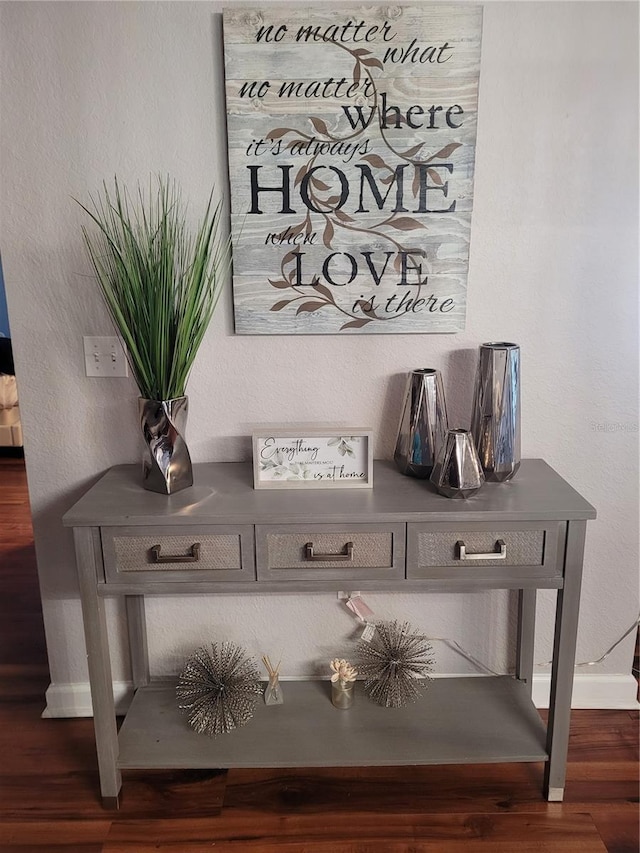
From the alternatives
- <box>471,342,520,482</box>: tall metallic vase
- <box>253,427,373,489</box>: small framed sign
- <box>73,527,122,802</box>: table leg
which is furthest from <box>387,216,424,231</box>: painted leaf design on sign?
<box>73,527,122,802</box>: table leg

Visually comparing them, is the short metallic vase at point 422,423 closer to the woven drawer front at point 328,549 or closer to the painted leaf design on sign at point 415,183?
the woven drawer front at point 328,549

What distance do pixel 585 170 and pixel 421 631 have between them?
1.32 meters

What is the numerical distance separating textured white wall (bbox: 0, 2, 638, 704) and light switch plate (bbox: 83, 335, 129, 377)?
0.03 metres

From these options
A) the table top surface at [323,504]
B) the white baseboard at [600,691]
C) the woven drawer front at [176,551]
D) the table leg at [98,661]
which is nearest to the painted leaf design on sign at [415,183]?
the table top surface at [323,504]

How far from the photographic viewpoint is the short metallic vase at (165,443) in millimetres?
1558

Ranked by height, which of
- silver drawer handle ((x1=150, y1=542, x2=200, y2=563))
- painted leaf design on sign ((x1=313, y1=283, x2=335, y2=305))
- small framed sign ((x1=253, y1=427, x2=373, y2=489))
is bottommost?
silver drawer handle ((x1=150, y1=542, x2=200, y2=563))

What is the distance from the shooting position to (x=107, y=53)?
157cm

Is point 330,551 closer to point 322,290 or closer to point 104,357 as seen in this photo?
point 322,290

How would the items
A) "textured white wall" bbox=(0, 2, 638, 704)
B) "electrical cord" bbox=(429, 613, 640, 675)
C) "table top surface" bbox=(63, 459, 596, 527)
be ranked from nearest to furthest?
"table top surface" bbox=(63, 459, 596, 527) < "textured white wall" bbox=(0, 2, 638, 704) < "electrical cord" bbox=(429, 613, 640, 675)

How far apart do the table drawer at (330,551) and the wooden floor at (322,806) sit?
0.61 metres

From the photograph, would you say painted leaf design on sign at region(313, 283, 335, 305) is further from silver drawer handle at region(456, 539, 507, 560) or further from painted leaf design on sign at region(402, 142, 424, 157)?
silver drawer handle at region(456, 539, 507, 560)

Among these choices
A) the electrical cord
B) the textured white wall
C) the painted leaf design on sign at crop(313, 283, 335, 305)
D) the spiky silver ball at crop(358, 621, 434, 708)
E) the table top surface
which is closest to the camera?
the table top surface

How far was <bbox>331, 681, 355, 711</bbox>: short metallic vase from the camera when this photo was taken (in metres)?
1.79

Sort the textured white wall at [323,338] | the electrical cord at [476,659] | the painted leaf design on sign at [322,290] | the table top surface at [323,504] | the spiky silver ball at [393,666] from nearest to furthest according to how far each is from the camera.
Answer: the table top surface at [323,504]
the textured white wall at [323,338]
the painted leaf design on sign at [322,290]
the spiky silver ball at [393,666]
the electrical cord at [476,659]
